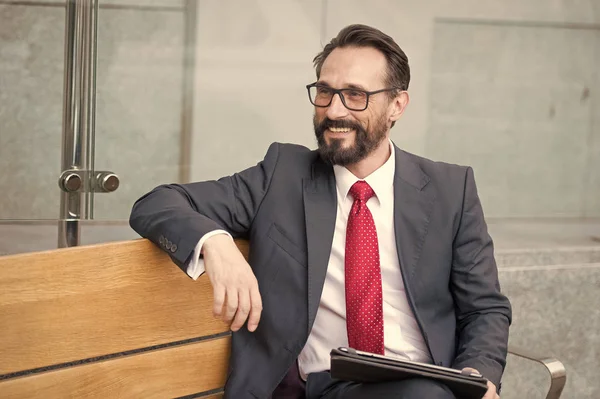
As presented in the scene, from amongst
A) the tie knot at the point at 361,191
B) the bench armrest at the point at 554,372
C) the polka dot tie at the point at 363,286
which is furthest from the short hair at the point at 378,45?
the bench armrest at the point at 554,372

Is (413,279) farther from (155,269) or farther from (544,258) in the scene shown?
(544,258)

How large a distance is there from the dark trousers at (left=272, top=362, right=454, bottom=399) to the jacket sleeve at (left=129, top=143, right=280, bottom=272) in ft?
1.48

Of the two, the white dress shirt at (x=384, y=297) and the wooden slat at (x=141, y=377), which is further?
the white dress shirt at (x=384, y=297)

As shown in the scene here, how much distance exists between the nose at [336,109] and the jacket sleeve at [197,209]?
0.20 m

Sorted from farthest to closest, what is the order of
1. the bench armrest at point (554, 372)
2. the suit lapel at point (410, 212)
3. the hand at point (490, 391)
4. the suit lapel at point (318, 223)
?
the bench armrest at point (554, 372) < the suit lapel at point (410, 212) < the suit lapel at point (318, 223) < the hand at point (490, 391)

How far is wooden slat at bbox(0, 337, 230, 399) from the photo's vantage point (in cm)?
254

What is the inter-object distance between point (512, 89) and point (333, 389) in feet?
6.65

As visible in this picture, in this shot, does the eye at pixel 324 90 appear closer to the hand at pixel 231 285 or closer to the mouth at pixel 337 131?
the mouth at pixel 337 131

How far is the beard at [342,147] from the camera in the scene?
10.0ft

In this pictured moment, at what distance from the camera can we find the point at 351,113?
3.08m

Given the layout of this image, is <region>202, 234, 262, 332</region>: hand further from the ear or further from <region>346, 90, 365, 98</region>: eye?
the ear

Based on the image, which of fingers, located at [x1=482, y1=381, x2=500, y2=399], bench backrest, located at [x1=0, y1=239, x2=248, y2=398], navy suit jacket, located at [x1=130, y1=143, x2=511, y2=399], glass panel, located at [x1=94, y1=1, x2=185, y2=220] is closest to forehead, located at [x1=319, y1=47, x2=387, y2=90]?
navy suit jacket, located at [x1=130, y1=143, x2=511, y2=399]

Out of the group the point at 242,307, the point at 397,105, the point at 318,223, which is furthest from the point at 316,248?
the point at 397,105

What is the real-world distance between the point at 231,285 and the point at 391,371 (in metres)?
0.46
